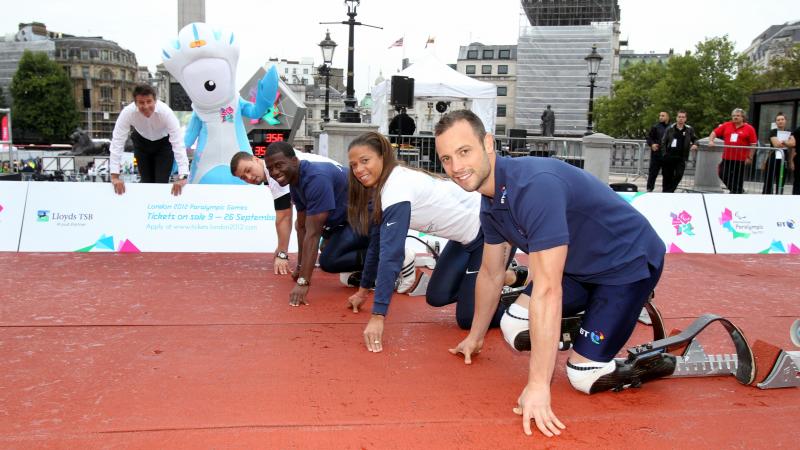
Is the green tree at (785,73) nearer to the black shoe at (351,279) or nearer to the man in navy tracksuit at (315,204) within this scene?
the black shoe at (351,279)

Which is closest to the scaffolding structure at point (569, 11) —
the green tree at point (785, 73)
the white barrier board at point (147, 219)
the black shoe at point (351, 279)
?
the green tree at point (785, 73)

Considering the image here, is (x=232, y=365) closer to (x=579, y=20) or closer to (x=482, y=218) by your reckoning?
(x=482, y=218)

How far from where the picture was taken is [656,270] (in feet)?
10.4

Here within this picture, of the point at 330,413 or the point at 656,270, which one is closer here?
the point at 330,413

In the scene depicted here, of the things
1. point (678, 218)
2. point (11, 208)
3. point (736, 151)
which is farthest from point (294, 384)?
point (736, 151)

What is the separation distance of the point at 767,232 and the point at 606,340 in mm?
6470

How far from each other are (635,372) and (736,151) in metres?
11.0

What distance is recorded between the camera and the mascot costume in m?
9.48

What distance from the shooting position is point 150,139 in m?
7.76

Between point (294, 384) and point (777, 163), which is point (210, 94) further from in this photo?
point (777, 163)

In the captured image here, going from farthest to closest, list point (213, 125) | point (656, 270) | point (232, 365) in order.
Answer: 1. point (213, 125)
2. point (232, 365)
3. point (656, 270)

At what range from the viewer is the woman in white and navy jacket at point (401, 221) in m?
3.76

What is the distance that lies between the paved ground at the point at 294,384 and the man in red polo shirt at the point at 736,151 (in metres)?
7.96

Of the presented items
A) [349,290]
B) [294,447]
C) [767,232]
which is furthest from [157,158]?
[767,232]
